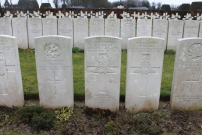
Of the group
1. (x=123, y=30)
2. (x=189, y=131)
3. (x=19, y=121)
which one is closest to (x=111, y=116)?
A: (x=189, y=131)

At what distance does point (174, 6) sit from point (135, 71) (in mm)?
42471

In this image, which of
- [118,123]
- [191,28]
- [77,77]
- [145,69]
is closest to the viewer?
[118,123]

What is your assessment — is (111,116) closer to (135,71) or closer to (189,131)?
(135,71)

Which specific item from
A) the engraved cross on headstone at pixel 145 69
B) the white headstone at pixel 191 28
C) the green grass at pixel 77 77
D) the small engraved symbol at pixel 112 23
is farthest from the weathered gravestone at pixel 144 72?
the white headstone at pixel 191 28

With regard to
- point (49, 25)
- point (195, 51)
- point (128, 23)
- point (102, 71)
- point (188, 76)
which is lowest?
point (188, 76)

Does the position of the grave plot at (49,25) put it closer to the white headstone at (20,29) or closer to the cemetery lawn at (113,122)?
the white headstone at (20,29)

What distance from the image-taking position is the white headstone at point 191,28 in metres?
10.1

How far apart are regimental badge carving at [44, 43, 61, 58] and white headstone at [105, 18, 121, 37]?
6160 mm

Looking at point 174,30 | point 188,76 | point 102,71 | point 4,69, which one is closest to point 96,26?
point 174,30

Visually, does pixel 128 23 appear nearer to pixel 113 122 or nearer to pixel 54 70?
pixel 54 70

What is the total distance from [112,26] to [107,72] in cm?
611

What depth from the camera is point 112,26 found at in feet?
33.7

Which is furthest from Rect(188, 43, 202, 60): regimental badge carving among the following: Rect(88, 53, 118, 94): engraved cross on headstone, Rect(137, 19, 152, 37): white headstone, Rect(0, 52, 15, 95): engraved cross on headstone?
Rect(137, 19, 152, 37): white headstone

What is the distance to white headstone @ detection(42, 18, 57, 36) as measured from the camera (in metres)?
10.2
